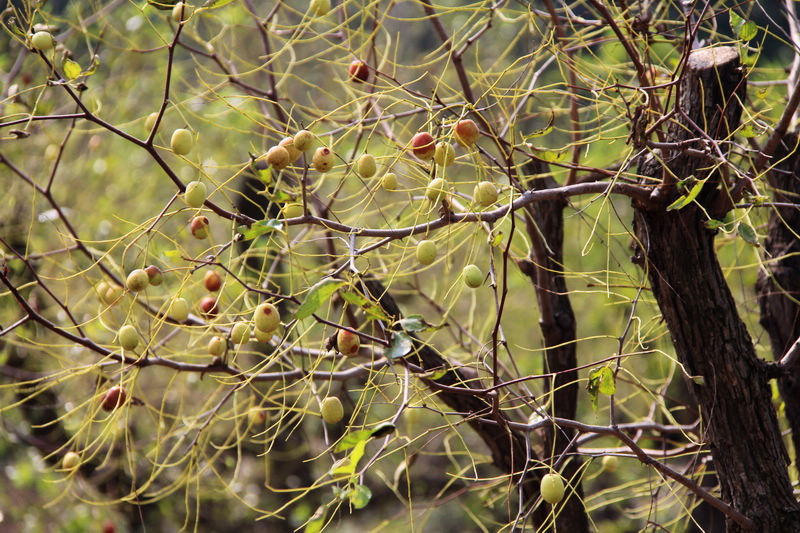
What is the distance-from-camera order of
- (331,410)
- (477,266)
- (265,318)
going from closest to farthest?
(265,318) < (331,410) < (477,266)

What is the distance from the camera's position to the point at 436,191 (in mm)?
971

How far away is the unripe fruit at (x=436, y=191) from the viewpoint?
930 millimetres

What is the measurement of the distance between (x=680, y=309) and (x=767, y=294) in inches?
14.1

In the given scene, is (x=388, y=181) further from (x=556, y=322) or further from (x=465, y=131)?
(x=556, y=322)

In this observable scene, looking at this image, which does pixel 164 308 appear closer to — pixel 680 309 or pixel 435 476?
pixel 680 309

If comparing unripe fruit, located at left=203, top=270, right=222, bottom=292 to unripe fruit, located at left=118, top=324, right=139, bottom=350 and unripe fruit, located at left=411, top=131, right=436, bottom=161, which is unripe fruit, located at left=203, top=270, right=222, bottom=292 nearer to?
unripe fruit, located at left=118, top=324, right=139, bottom=350

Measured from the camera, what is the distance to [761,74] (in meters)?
2.31

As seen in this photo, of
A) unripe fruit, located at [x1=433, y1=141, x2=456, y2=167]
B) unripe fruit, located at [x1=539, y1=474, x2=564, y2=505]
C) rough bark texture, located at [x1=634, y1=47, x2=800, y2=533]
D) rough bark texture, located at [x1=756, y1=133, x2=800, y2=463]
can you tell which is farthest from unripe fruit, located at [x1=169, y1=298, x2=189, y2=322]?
rough bark texture, located at [x1=756, y1=133, x2=800, y2=463]

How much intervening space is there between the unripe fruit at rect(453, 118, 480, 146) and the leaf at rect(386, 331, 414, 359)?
11.8 inches

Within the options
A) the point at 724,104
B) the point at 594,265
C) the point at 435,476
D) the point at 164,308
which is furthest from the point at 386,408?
the point at 724,104

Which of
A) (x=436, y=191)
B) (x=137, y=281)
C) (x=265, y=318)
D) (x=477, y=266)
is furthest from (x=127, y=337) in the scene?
(x=477, y=266)

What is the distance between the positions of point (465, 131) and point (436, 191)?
0.09 metres

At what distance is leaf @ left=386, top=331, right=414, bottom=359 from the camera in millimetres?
768

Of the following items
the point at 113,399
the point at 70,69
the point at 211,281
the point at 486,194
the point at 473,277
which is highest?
the point at 70,69
